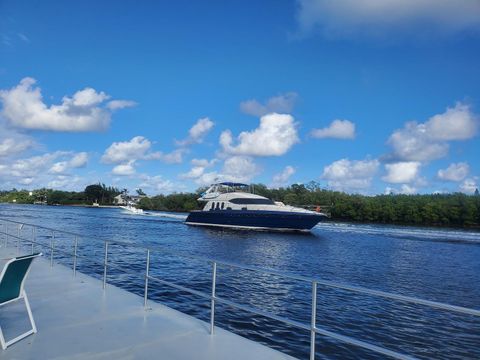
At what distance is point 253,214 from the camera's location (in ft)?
141

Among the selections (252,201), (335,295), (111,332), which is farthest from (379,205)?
(111,332)

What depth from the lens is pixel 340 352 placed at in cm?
783

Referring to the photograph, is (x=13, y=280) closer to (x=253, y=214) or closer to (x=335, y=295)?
(x=335, y=295)

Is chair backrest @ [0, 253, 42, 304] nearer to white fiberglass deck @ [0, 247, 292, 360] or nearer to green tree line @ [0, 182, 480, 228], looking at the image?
white fiberglass deck @ [0, 247, 292, 360]

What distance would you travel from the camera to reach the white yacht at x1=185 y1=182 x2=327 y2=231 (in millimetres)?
42281

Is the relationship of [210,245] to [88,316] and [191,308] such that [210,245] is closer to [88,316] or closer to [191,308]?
[191,308]

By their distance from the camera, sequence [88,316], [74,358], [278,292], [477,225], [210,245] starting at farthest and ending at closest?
[477,225] < [210,245] < [278,292] < [88,316] < [74,358]

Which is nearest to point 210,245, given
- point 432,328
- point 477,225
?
point 432,328

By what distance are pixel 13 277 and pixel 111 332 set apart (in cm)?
120

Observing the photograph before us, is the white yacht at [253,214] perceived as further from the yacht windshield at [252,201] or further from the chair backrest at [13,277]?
the chair backrest at [13,277]

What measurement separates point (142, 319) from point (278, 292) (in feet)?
28.8

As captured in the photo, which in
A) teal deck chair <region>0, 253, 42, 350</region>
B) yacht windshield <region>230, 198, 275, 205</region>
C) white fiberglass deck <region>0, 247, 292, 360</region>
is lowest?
white fiberglass deck <region>0, 247, 292, 360</region>

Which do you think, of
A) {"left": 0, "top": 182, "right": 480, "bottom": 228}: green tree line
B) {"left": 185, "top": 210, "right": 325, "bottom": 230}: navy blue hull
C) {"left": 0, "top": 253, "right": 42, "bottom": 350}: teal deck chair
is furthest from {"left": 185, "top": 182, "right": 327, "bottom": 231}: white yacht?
{"left": 0, "top": 253, "right": 42, "bottom": 350}: teal deck chair

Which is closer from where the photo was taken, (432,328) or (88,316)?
(88,316)
